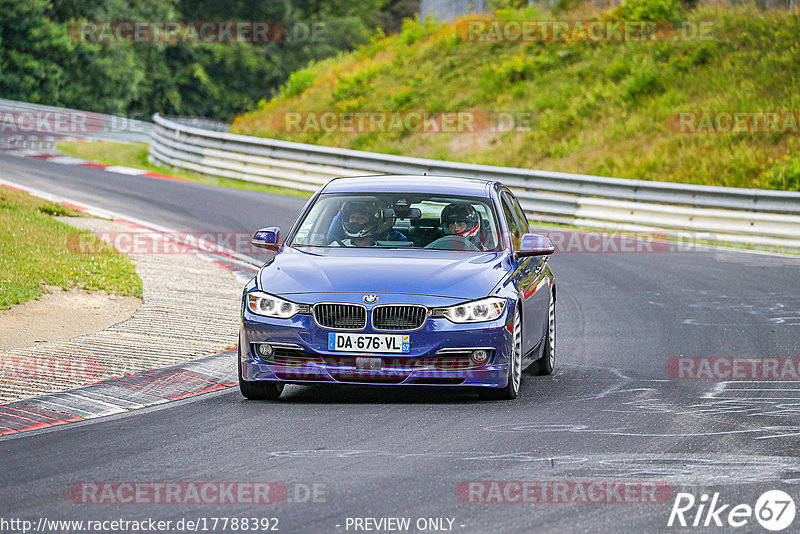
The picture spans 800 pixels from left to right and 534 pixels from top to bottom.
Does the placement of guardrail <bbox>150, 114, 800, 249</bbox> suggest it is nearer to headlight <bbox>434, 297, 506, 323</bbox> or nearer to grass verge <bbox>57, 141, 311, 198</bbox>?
grass verge <bbox>57, 141, 311, 198</bbox>

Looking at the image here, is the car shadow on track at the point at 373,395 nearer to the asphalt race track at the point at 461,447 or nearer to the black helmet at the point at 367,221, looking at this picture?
the asphalt race track at the point at 461,447

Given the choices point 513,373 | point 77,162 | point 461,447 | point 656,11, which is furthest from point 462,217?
point 656,11

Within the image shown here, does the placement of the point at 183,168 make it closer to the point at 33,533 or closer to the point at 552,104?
the point at 552,104

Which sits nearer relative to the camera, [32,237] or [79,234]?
[32,237]

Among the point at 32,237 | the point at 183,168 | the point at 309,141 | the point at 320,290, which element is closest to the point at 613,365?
the point at 320,290

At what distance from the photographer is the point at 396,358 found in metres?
8.55

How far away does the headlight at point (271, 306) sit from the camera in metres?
8.66

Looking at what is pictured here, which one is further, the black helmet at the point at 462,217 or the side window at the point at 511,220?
the side window at the point at 511,220

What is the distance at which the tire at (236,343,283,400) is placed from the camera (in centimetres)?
891

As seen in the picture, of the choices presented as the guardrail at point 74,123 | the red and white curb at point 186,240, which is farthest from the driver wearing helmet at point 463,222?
the guardrail at point 74,123

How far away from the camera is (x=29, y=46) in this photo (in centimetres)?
4725

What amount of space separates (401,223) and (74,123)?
29.0 metres

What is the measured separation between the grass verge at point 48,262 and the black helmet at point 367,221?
4.25 m

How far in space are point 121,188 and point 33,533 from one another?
20.3 meters
